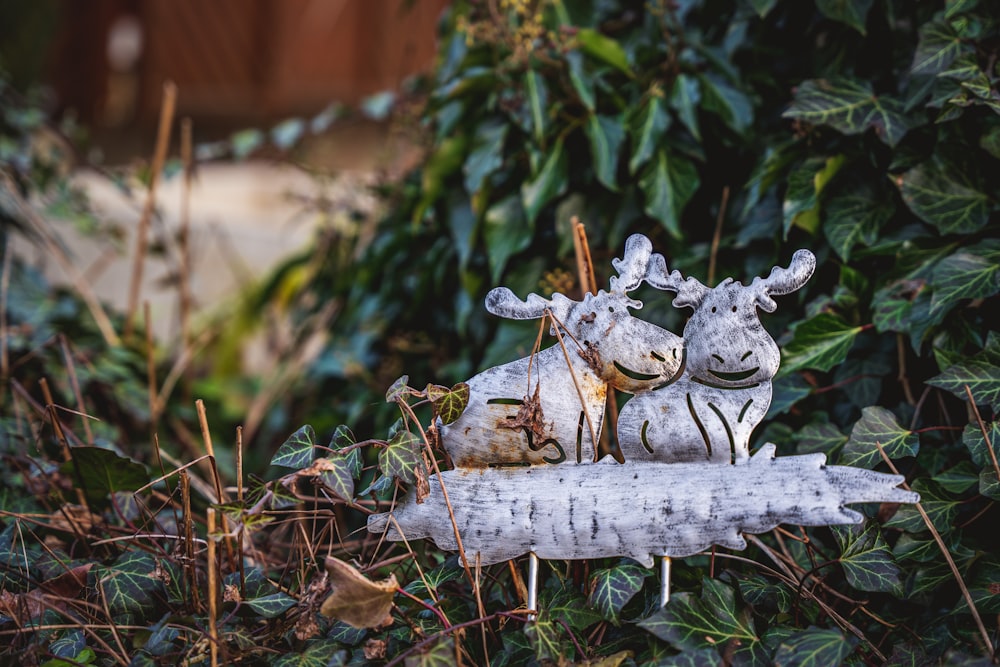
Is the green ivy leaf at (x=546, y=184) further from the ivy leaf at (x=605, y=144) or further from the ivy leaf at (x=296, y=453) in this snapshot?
the ivy leaf at (x=296, y=453)

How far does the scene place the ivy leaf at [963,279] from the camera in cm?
106

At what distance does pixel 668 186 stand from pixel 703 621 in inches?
29.4

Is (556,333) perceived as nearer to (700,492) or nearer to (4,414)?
(700,492)

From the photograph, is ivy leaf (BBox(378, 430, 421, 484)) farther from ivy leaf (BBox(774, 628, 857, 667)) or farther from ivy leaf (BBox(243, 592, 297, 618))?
ivy leaf (BBox(774, 628, 857, 667))

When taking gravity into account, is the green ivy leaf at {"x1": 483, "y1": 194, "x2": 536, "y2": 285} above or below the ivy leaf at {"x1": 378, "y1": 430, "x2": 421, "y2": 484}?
above

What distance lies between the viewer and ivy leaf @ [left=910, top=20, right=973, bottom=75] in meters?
1.14

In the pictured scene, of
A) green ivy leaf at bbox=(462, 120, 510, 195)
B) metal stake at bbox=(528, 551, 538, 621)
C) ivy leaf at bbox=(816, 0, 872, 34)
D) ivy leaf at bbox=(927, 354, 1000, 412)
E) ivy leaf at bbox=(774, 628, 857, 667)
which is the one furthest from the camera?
green ivy leaf at bbox=(462, 120, 510, 195)

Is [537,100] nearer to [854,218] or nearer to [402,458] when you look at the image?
[854,218]

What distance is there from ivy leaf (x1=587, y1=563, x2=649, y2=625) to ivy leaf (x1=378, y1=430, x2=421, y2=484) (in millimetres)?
216

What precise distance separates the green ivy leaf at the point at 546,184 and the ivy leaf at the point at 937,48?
0.54 metres

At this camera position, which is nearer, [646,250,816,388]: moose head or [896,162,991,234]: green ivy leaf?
[646,250,816,388]: moose head

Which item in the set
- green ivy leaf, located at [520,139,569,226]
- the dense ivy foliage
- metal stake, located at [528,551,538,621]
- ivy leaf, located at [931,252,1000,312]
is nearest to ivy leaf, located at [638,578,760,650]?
the dense ivy foliage

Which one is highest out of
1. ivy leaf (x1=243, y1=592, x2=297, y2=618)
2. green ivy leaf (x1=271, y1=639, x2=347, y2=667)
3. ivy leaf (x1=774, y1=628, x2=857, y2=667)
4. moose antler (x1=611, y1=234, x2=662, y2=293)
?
moose antler (x1=611, y1=234, x2=662, y2=293)

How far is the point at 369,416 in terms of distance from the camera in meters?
1.71
